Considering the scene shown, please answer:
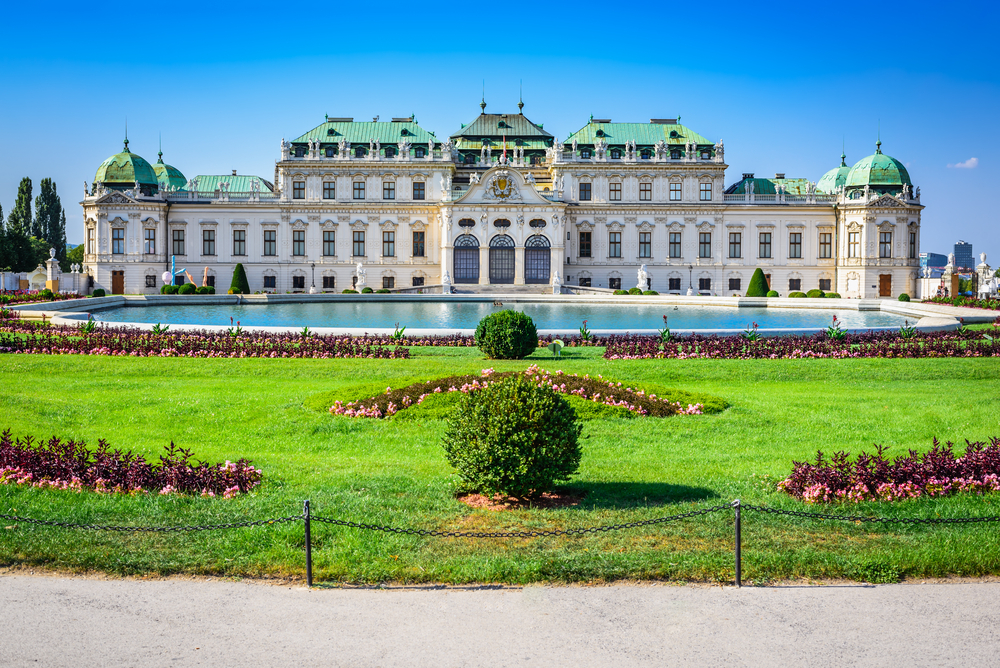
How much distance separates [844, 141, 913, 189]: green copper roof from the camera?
64125 millimetres

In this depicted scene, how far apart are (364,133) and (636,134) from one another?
771 inches

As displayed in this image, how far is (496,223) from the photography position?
6278 cm

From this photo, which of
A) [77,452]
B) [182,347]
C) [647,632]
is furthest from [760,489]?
[182,347]

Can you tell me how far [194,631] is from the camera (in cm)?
653

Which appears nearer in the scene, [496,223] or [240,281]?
[240,281]

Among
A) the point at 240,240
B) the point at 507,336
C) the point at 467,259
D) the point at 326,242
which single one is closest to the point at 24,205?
the point at 240,240

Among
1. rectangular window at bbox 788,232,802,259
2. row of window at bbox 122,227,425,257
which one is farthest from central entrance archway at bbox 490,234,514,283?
rectangular window at bbox 788,232,802,259

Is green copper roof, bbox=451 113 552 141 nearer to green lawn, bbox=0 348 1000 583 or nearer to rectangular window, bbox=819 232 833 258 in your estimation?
rectangular window, bbox=819 232 833 258

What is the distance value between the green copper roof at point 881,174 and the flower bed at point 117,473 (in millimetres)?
62386

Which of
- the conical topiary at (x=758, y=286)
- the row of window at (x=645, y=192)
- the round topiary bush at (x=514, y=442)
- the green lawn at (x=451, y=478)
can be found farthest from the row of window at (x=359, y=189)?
the round topiary bush at (x=514, y=442)

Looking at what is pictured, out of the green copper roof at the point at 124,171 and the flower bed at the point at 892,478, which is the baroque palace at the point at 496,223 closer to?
the green copper roof at the point at 124,171

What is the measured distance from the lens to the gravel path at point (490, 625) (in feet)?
20.2

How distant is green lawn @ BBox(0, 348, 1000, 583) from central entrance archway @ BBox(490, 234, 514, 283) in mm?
43640

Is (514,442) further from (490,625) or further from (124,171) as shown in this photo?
(124,171)
